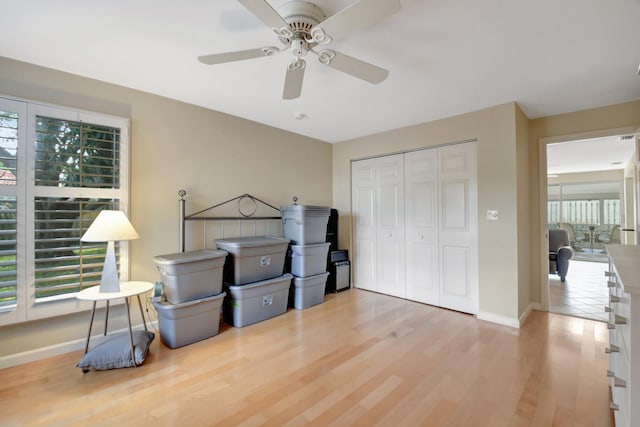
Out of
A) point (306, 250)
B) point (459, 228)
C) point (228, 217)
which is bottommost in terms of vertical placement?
point (306, 250)

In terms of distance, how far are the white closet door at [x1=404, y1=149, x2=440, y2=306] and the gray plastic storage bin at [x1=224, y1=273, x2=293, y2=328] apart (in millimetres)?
1696

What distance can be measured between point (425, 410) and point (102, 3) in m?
2.97

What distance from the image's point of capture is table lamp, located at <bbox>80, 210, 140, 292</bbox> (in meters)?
2.12

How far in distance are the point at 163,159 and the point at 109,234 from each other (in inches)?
39.2

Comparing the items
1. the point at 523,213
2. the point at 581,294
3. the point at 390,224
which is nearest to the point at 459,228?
the point at 523,213

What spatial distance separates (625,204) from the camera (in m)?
6.50

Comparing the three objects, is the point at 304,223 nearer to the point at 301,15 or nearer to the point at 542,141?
the point at 301,15

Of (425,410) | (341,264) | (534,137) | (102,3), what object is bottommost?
(425,410)

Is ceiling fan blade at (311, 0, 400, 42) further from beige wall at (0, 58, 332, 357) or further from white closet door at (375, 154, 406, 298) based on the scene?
white closet door at (375, 154, 406, 298)

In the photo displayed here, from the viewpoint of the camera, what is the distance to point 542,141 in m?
3.44

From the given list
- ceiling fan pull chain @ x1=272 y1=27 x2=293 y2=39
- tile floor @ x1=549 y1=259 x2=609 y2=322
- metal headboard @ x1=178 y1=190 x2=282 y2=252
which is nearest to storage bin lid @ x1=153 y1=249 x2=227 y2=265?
metal headboard @ x1=178 y1=190 x2=282 y2=252

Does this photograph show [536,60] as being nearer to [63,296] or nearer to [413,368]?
[413,368]

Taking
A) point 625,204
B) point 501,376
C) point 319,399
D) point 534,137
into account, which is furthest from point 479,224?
point 625,204

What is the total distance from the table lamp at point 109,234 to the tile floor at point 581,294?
15.0ft
